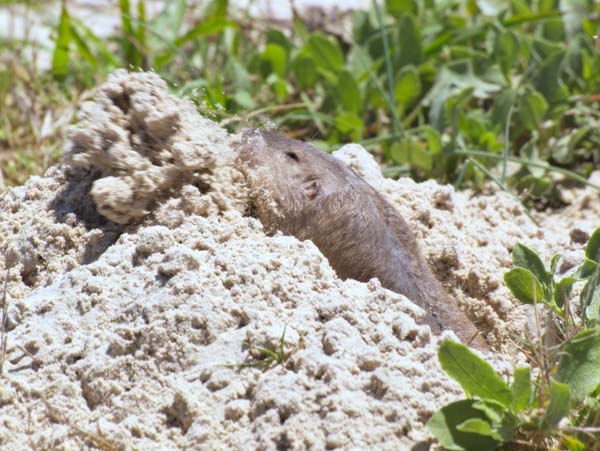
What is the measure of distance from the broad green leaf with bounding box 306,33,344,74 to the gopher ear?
1.69 m

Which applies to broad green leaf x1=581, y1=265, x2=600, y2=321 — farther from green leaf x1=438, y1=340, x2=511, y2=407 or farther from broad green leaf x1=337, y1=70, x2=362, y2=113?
broad green leaf x1=337, y1=70, x2=362, y2=113

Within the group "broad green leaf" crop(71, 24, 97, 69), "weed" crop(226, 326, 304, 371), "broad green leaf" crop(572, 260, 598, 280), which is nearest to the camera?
"weed" crop(226, 326, 304, 371)

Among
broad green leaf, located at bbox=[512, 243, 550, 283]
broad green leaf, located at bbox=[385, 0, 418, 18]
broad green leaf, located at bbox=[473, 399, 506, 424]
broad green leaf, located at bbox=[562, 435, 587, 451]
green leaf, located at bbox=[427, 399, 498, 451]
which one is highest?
broad green leaf, located at bbox=[385, 0, 418, 18]

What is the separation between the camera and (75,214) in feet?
7.10

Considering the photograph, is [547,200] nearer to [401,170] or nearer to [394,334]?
[401,170]

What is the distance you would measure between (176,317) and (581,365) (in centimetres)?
82

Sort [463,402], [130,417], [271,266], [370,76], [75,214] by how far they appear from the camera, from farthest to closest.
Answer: [370,76]
[75,214]
[271,266]
[130,417]
[463,402]

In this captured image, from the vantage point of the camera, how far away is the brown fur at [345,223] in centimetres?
231

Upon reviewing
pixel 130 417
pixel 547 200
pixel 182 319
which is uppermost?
pixel 182 319

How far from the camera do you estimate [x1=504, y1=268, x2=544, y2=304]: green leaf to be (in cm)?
194

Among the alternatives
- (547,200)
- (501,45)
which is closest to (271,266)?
(547,200)

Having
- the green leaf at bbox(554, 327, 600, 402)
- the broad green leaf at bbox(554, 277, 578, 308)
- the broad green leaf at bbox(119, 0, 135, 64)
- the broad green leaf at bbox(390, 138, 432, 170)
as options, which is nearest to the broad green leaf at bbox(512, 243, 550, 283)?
the broad green leaf at bbox(554, 277, 578, 308)

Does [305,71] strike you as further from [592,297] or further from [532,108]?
[592,297]

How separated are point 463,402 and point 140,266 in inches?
31.0
